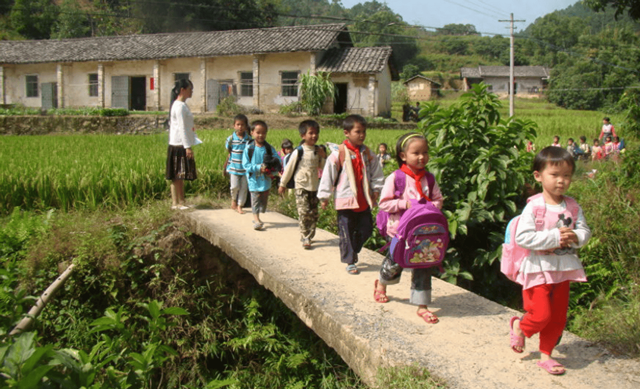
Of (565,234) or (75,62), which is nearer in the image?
(565,234)

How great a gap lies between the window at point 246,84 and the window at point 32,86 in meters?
12.3

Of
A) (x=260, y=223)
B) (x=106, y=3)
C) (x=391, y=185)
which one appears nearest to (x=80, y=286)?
(x=260, y=223)

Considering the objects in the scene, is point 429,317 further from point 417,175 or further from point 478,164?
point 478,164

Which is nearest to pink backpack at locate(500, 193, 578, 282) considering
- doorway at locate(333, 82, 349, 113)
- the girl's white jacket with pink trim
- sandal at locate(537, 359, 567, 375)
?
sandal at locate(537, 359, 567, 375)

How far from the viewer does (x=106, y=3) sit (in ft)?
134

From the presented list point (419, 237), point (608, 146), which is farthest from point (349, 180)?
point (608, 146)

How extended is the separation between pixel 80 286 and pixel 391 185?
3686 mm

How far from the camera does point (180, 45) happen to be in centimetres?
2538

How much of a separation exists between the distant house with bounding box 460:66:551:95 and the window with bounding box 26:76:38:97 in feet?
119

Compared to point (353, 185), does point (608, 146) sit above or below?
above

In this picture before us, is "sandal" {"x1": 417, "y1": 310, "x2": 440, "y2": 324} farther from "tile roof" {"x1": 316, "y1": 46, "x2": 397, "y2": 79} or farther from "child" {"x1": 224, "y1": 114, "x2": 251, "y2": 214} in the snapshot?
"tile roof" {"x1": 316, "y1": 46, "x2": 397, "y2": 79}

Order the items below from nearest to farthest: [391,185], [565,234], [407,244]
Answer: [565,234], [407,244], [391,185]

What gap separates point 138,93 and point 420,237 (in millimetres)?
26854

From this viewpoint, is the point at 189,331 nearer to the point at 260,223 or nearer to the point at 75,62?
the point at 260,223
